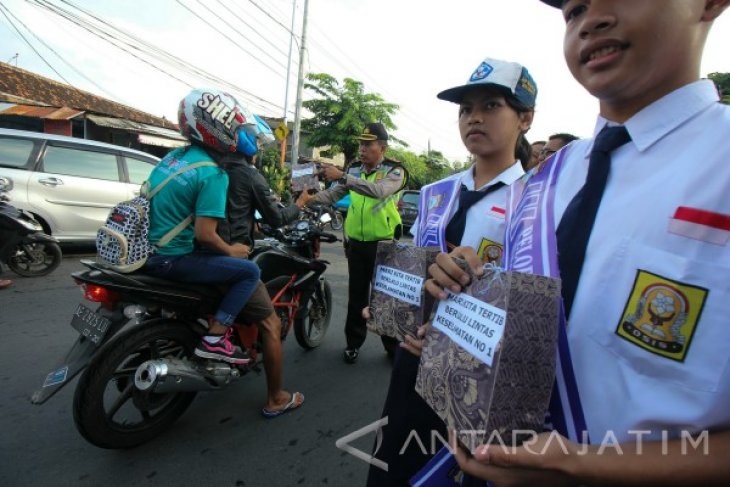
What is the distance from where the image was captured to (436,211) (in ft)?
5.26

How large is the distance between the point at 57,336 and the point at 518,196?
3.81m

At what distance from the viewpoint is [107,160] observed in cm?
586

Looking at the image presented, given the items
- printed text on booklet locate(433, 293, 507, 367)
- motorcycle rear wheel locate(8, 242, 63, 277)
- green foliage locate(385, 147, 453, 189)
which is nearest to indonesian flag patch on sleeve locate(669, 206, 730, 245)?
printed text on booklet locate(433, 293, 507, 367)

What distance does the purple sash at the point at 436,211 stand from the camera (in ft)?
4.96

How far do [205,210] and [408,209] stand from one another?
1059 centimetres

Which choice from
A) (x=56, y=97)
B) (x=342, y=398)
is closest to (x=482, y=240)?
(x=342, y=398)

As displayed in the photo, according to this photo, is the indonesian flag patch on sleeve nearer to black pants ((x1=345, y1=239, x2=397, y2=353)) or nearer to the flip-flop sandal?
the flip-flop sandal

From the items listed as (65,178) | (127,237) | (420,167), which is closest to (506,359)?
(127,237)

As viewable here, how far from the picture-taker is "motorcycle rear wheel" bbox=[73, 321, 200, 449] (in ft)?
6.25

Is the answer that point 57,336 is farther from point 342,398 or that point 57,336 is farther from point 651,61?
point 651,61

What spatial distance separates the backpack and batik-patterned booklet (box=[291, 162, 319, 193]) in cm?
121

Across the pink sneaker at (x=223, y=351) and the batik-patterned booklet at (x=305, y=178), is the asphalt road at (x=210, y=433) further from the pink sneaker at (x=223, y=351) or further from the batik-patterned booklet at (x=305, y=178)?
the batik-patterned booklet at (x=305, y=178)

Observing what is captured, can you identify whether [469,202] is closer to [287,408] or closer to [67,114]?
[287,408]

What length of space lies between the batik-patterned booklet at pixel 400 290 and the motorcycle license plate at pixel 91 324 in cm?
148
